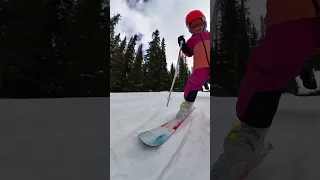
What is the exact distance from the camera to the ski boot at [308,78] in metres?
0.35

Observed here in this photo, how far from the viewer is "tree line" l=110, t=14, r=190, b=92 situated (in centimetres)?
57

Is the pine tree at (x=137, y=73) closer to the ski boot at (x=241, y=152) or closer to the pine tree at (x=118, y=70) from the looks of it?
the pine tree at (x=118, y=70)

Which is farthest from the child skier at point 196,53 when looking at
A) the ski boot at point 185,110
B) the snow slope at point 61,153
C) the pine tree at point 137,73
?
the snow slope at point 61,153

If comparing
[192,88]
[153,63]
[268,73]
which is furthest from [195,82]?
[268,73]

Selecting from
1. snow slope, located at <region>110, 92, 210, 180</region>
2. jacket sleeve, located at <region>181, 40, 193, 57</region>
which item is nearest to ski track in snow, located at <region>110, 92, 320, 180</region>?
snow slope, located at <region>110, 92, 210, 180</region>

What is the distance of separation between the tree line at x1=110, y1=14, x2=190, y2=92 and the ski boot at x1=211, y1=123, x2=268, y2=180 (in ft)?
1.11

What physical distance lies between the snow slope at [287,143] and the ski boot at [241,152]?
0.02 m

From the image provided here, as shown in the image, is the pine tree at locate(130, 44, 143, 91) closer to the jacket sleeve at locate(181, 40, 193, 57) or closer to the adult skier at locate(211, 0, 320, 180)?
the jacket sleeve at locate(181, 40, 193, 57)

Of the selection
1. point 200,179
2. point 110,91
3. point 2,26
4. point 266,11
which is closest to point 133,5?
point 110,91

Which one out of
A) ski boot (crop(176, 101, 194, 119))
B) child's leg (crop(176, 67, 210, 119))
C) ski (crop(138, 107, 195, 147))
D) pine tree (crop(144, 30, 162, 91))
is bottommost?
ski (crop(138, 107, 195, 147))

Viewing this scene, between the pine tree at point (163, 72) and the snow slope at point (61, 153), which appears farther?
the pine tree at point (163, 72)

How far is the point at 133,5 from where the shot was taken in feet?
2.10

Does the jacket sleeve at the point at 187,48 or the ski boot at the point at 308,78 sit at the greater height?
the jacket sleeve at the point at 187,48

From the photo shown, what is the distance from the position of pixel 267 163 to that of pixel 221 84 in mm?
223
